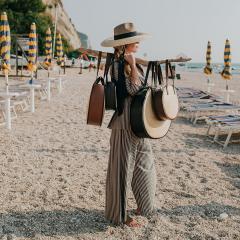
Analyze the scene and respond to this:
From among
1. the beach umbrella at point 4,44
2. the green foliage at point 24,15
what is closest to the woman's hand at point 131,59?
the beach umbrella at point 4,44

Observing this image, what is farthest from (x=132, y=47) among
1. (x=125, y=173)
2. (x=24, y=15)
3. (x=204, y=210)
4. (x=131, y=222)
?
(x=24, y=15)

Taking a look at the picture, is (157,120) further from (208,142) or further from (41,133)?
(41,133)

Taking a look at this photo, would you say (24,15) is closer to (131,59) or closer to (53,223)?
(53,223)

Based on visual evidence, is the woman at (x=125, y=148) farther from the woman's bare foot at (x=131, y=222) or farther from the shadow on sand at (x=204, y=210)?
the shadow on sand at (x=204, y=210)

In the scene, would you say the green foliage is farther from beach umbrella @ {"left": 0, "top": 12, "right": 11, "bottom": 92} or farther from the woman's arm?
the woman's arm

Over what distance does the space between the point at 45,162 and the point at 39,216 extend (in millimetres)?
2025

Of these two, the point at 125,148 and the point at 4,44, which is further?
the point at 4,44

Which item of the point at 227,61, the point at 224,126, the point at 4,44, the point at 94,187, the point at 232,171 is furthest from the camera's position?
the point at 227,61

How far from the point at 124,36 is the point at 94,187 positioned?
2113 mm

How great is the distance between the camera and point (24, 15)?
37281 mm

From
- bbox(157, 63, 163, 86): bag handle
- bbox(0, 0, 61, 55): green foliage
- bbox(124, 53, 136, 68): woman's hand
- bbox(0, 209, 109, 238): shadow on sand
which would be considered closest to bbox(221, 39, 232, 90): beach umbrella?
bbox(157, 63, 163, 86): bag handle

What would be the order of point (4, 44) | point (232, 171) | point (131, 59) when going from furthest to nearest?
point (4, 44), point (232, 171), point (131, 59)

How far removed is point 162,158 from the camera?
243 inches

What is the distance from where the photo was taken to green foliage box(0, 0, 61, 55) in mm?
36438
